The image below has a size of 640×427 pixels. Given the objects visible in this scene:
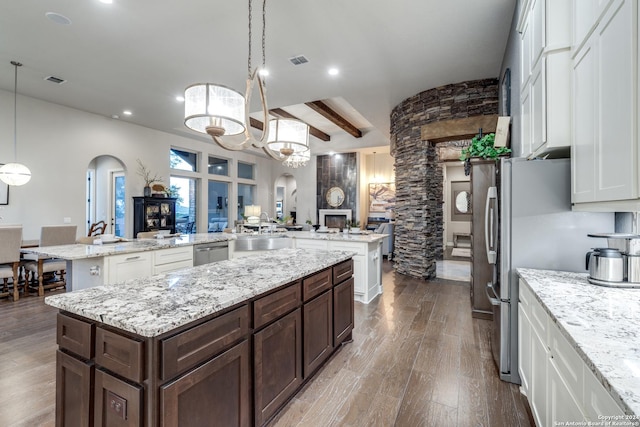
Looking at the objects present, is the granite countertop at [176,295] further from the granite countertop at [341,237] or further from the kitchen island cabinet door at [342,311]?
the granite countertop at [341,237]

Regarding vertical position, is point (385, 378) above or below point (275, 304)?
below

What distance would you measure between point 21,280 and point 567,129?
748cm

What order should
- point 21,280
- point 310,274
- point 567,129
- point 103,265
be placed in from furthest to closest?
point 21,280 < point 103,265 < point 310,274 < point 567,129

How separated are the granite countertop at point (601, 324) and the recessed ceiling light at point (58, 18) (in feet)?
16.2

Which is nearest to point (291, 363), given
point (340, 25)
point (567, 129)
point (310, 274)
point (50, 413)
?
point (310, 274)

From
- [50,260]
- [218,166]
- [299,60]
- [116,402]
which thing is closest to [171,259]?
[50,260]

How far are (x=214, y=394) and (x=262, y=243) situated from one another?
11.6 feet

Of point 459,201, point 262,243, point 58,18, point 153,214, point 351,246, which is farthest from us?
point 459,201

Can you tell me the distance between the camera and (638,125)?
1117mm

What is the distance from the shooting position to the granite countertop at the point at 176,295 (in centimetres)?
117

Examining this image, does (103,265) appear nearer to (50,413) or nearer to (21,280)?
(50,413)

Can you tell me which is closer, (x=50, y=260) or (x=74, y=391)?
(x=74, y=391)

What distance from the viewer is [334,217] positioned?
1027cm

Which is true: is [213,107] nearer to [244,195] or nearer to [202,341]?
[202,341]
